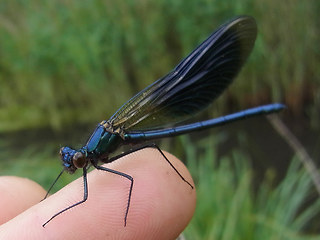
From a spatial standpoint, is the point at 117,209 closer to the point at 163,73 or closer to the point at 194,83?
the point at 194,83

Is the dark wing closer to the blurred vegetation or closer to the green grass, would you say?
the green grass

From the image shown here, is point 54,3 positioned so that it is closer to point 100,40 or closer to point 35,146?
point 100,40

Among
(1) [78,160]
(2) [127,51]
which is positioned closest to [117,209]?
(1) [78,160]

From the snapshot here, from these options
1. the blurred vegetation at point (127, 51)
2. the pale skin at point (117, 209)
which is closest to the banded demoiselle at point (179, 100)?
the pale skin at point (117, 209)

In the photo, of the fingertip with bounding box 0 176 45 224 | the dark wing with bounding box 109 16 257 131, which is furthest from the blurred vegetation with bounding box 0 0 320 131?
the fingertip with bounding box 0 176 45 224

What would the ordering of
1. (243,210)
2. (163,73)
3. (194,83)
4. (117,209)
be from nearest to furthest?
(117,209)
(194,83)
(243,210)
(163,73)
